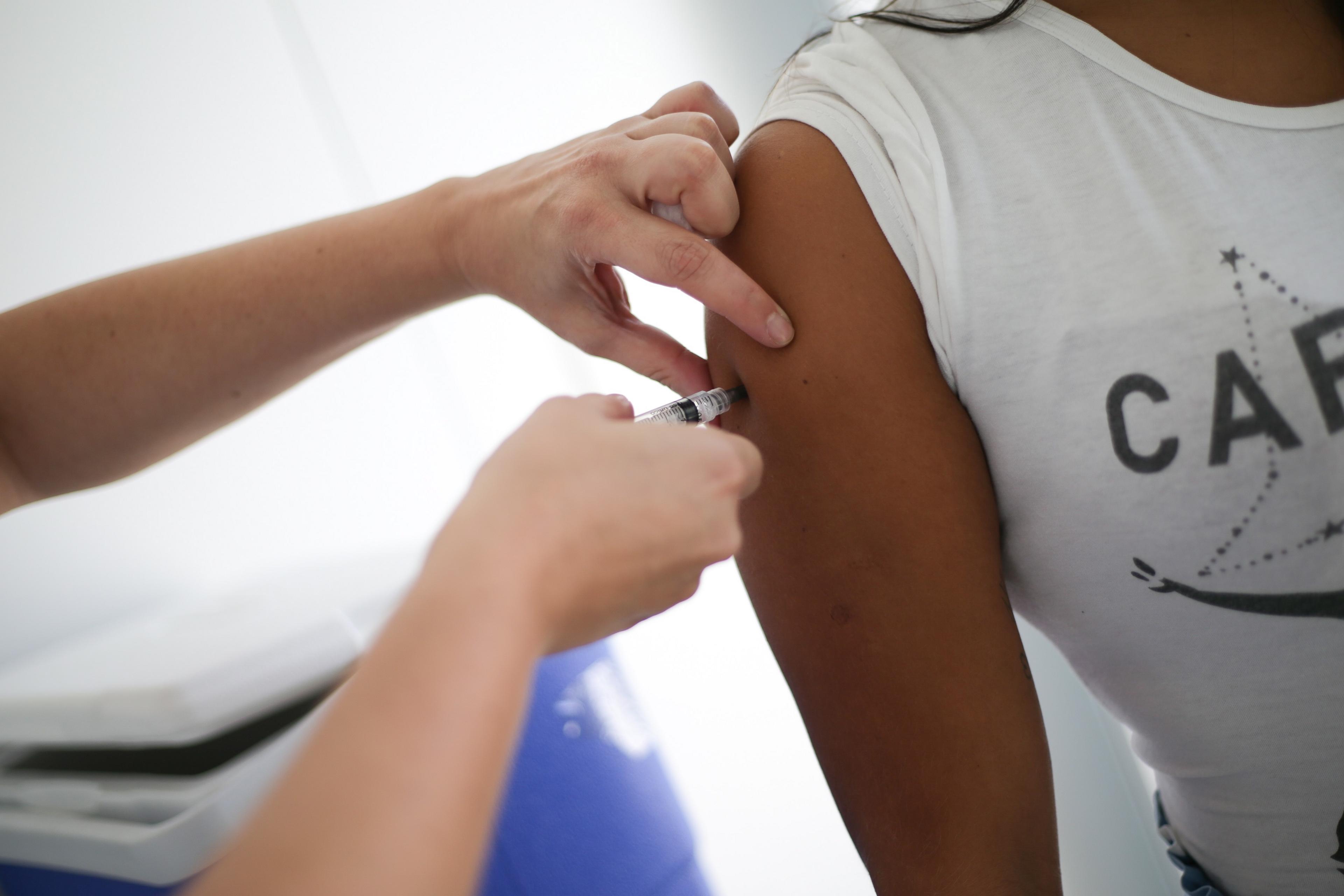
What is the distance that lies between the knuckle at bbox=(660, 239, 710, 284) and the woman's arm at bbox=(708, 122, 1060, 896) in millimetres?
76

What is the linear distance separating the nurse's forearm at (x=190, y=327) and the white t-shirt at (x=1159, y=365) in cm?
46

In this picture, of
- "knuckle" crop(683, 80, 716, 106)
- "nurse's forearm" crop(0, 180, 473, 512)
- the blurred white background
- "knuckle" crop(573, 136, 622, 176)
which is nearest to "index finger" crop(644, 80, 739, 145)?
"knuckle" crop(683, 80, 716, 106)

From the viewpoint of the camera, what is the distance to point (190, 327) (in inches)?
33.5

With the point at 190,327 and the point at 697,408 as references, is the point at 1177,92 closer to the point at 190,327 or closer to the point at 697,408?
the point at 697,408

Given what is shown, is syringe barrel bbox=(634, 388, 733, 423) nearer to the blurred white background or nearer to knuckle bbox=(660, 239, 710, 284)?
knuckle bbox=(660, 239, 710, 284)

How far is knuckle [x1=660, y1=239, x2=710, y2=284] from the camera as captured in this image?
632 millimetres

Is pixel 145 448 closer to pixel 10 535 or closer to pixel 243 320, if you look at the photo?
pixel 243 320

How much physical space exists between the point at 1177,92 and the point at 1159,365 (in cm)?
23

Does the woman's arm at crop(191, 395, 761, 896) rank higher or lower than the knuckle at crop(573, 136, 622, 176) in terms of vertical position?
lower

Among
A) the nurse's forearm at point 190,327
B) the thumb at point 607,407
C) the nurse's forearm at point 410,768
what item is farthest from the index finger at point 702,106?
the nurse's forearm at point 410,768

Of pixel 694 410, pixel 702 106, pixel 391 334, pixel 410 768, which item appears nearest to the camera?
pixel 410 768

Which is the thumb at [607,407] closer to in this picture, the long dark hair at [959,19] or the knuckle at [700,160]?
the knuckle at [700,160]

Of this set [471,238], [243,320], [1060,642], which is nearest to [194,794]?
[243,320]

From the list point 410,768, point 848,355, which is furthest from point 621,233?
point 410,768
